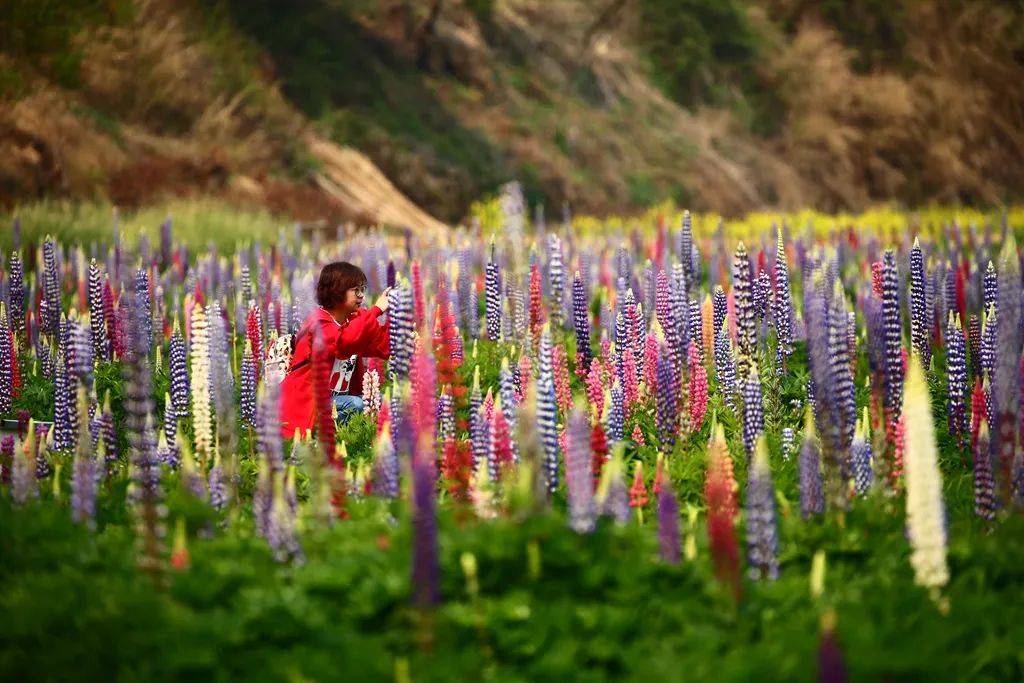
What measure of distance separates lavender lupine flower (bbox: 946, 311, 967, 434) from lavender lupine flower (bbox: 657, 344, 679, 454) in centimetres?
169

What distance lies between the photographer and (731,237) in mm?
17766

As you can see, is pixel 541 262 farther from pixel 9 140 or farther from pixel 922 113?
pixel 922 113

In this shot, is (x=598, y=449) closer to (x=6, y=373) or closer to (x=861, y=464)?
(x=861, y=464)

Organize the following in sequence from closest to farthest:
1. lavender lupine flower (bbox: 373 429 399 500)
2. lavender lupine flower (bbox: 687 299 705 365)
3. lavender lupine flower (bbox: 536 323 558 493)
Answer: lavender lupine flower (bbox: 373 429 399 500), lavender lupine flower (bbox: 536 323 558 493), lavender lupine flower (bbox: 687 299 705 365)

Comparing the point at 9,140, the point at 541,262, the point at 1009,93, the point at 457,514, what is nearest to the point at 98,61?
the point at 9,140

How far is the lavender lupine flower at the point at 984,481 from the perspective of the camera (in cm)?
558

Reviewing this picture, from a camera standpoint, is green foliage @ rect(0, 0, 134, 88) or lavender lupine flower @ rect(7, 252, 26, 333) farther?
green foliage @ rect(0, 0, 134, 88)

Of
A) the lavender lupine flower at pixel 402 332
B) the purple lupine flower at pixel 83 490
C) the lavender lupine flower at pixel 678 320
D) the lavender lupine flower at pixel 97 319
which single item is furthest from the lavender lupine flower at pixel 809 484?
the lavender lupine flower at pixel 97 319

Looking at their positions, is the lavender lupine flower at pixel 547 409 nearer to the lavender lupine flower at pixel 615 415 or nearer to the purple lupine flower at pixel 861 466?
the lavender lupine flower at pixel 615 415

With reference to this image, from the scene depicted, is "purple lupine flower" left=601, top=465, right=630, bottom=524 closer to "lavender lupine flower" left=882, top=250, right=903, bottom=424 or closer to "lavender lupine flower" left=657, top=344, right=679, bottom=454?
"lavender lupine flower" left=657, top=344, right=679, bottom=454

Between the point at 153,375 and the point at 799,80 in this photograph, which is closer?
the point at 153,375

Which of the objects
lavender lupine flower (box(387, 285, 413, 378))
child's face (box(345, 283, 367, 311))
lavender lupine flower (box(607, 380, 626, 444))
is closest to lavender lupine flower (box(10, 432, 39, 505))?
lavender lupine flower (box(387, 285, 413, 378))

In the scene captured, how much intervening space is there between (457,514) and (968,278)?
23.4 ft

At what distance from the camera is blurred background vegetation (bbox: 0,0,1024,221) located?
20.7m
